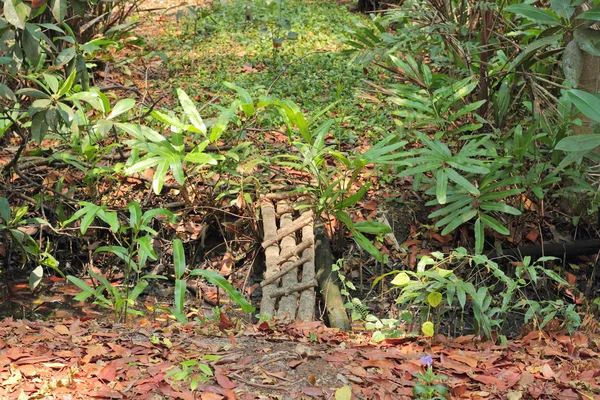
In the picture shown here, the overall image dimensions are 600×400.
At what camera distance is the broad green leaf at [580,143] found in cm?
318

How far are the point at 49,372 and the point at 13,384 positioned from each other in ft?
0.47

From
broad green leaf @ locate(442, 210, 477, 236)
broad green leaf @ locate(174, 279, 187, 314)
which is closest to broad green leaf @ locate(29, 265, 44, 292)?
broad green leaf @ locate(174, 279, 187, 314)

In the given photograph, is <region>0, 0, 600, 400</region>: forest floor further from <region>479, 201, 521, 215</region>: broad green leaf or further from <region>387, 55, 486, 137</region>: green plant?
<region>387, 55, 486, 137</region>: green plant

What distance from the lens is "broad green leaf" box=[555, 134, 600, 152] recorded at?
10.4 feet

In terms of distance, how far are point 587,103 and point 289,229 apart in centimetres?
203

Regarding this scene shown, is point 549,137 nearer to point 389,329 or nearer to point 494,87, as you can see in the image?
point 494,87

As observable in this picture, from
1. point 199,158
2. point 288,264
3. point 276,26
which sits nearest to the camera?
point 288,264

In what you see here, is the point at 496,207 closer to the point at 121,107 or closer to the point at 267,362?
the point at 267,362

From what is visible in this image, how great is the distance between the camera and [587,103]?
3.07 metres

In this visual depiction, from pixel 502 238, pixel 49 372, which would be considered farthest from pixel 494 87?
pixel 49 372

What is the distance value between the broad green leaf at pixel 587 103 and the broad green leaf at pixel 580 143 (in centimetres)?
16

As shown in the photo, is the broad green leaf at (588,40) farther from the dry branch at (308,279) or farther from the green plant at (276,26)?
the green plant at (276,26)

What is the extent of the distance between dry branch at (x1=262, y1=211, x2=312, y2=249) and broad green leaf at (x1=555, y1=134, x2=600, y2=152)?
178 cm

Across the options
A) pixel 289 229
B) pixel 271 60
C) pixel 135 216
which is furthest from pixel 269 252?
pixel 271 60
